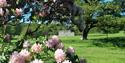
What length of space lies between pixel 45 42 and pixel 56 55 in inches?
17.0

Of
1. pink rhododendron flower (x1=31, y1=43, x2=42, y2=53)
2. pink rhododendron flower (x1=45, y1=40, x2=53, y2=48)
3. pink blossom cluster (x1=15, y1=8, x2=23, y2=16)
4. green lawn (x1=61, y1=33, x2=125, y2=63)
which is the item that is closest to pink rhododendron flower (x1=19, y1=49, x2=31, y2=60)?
pink rhododendron flower (x1=31, y1=43, x2=42, y2=53)

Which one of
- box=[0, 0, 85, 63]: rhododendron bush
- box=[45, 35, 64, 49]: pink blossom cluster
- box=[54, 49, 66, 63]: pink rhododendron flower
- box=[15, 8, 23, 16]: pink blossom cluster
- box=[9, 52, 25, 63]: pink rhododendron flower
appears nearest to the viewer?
box=[9, 52, 25, 63]: pink rhododendron flower

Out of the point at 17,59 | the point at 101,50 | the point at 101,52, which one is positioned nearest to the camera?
the point at 17,59

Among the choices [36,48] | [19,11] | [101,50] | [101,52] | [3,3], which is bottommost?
[101,50]

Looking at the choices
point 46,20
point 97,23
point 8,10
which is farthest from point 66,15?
point 97,23

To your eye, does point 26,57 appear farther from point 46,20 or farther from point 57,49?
point 46,20

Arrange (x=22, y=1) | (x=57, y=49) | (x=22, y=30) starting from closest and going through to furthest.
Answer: (x=57, y=49), (x=22, y=1), (x=22, y=30)

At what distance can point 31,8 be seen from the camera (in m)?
4.54

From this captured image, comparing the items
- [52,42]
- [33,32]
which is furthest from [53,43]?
[33,32]

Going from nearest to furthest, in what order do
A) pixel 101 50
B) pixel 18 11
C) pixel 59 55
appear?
pixel 59 55, pixel 18 11, pixel 101 50

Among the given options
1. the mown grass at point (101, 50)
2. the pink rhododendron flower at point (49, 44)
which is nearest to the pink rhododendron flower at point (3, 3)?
the pink rhododendron flower at point (49, 44)

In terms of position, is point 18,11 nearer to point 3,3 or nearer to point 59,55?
point 3,3

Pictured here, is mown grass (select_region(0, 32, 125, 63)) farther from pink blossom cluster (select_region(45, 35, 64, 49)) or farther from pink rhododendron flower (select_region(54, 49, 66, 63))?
pink rhododendron flower (select_region(54, 49, 66, 63))

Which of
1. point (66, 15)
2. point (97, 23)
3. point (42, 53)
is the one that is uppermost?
point (66, 15)
